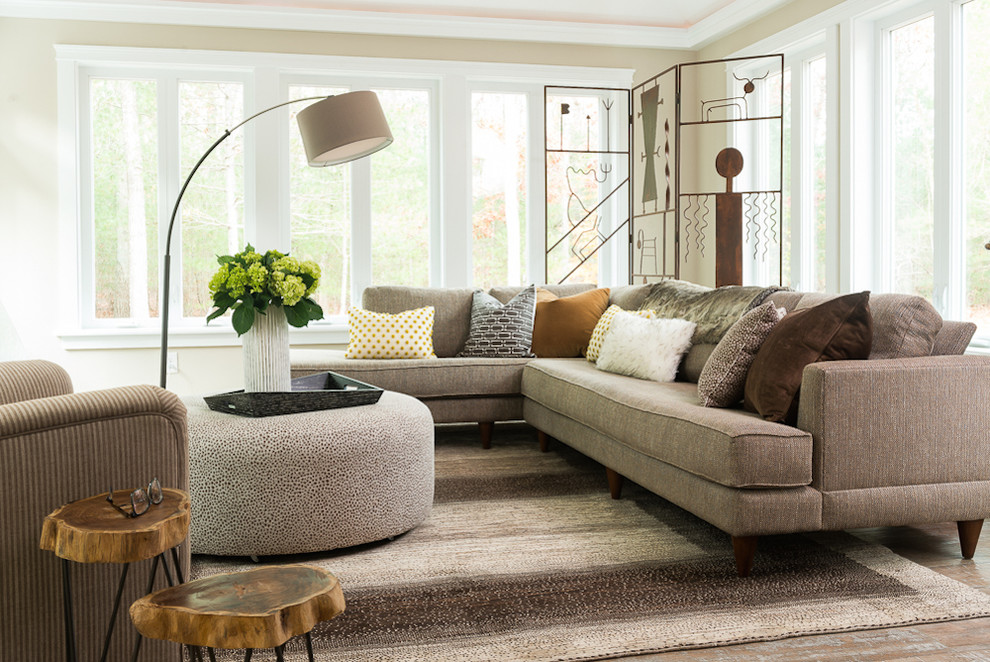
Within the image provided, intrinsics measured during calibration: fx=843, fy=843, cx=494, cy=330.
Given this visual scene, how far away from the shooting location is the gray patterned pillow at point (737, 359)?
284 cm

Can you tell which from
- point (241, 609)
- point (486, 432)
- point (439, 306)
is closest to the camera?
point (241, 609)

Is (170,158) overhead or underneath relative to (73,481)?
overhead

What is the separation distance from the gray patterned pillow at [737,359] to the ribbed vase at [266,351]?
148 centimetres

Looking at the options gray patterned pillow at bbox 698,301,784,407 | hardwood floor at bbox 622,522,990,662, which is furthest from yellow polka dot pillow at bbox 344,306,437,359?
hardwood floor at bbox 622,522,990,662

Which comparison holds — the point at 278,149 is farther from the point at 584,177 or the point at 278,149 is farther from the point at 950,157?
the point at 950,157

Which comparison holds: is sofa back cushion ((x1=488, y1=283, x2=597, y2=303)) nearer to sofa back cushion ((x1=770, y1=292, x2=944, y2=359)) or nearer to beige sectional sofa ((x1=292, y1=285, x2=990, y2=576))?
beige sectional sofa ((x1=292, y1=285, x2=990, y2=576))

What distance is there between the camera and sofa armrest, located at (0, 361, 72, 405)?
6.05ft

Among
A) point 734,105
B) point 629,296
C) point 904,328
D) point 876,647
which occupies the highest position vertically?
point 734,105

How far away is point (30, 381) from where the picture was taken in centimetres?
191

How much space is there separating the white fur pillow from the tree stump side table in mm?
2469

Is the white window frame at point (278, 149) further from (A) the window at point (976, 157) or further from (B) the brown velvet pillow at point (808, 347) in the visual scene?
(B) the brown velvet pillow at point (808, 347)

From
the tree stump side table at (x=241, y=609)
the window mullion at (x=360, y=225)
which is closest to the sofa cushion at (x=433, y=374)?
the window mullion at (x=360, y=225)

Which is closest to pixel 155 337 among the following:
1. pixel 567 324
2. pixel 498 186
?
pixel 498 186

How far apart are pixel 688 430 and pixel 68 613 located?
178 centimetres
